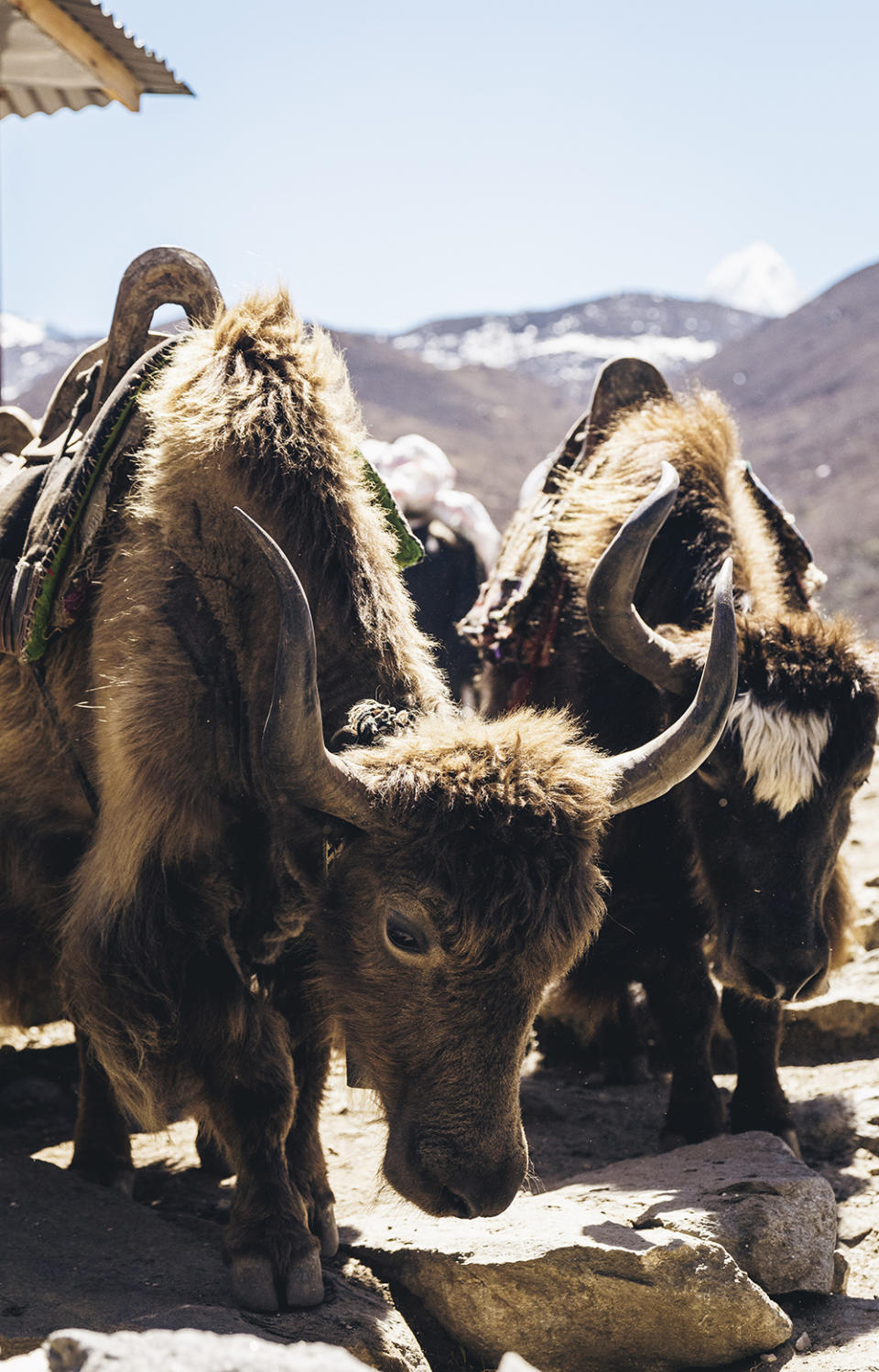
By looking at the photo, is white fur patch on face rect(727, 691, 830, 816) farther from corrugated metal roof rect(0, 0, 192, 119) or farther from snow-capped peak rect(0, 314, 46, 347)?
snow-capped peak rect(0, 314, 46, 347)

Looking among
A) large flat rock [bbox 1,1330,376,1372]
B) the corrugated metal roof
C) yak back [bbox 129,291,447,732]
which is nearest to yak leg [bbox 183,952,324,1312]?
yak back [bbox 129,291,447,732]

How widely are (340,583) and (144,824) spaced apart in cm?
68

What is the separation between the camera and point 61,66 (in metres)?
4.97

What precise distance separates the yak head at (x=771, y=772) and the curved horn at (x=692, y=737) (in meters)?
0.63

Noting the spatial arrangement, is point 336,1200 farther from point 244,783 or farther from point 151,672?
point 151,672

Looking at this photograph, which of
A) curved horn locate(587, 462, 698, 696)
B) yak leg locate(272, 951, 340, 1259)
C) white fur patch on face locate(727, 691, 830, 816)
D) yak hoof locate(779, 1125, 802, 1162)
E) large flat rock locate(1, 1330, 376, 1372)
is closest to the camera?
large flat rock locate(1, 1330, 376, 1372)

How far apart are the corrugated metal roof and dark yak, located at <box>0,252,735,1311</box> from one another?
225cm

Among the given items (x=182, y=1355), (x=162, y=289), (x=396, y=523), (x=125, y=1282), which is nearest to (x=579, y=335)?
(x=162, y=289)

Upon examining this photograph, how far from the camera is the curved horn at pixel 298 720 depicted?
2201mm

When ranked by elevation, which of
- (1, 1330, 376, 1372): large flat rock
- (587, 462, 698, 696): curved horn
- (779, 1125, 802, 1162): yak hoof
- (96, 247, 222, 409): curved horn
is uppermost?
(96, 247, 222, 409): curved horn

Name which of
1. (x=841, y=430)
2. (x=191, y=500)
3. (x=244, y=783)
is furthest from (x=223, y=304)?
(x=841, y=430)

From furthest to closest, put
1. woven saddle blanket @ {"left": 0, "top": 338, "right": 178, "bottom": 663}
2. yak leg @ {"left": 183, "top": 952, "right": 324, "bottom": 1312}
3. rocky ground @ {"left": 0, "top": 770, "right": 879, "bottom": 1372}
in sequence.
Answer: woven saddle blanket @ {"left": 0, "top": 338, "right": 178, "bottom": 663}
yak leg @ {"left": 183, "top": 952, "right": 324, "bottom": 1312}
rocky ground @ {"left": 0, "top": 770, "right": 879, "bottom": 1372}

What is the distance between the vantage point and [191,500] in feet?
9.34

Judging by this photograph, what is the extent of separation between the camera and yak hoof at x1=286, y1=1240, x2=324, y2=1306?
100 inches
